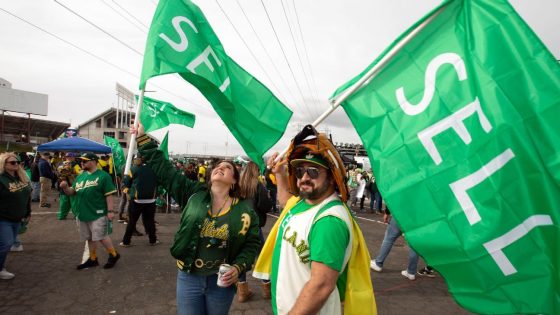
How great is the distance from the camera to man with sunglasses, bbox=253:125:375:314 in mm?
1570

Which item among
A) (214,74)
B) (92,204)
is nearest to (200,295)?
(214,74)

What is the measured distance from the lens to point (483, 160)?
162 cm

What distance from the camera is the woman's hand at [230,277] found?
2.34 meters

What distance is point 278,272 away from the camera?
6.23ft

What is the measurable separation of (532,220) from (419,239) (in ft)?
1.77

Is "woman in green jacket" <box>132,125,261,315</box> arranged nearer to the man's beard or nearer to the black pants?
the man's beard

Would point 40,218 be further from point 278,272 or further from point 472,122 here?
point 472,122

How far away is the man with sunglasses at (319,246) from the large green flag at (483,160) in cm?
32

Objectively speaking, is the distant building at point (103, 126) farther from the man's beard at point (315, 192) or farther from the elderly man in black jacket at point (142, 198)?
the man's beard at point (315, 192)

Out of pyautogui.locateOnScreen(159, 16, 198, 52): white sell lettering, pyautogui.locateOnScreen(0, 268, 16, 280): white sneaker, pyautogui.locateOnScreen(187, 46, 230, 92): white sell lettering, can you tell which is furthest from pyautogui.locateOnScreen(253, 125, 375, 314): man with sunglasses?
pyautogui.locateOnScreen(0, 268, 16, 280): white sneaker

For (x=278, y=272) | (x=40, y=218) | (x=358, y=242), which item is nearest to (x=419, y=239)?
(x=358, y=242)

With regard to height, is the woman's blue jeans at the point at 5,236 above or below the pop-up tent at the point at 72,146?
below

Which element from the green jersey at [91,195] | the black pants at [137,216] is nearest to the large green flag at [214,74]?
the green jersey at [91,195]

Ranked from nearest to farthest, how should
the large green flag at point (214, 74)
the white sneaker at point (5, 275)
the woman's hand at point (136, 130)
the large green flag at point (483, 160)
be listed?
the large green flag at point (483, 160), the woman's hand at point (136, 130), the large green flag at point (214, 74), the white sneaker at point (5, 275)
